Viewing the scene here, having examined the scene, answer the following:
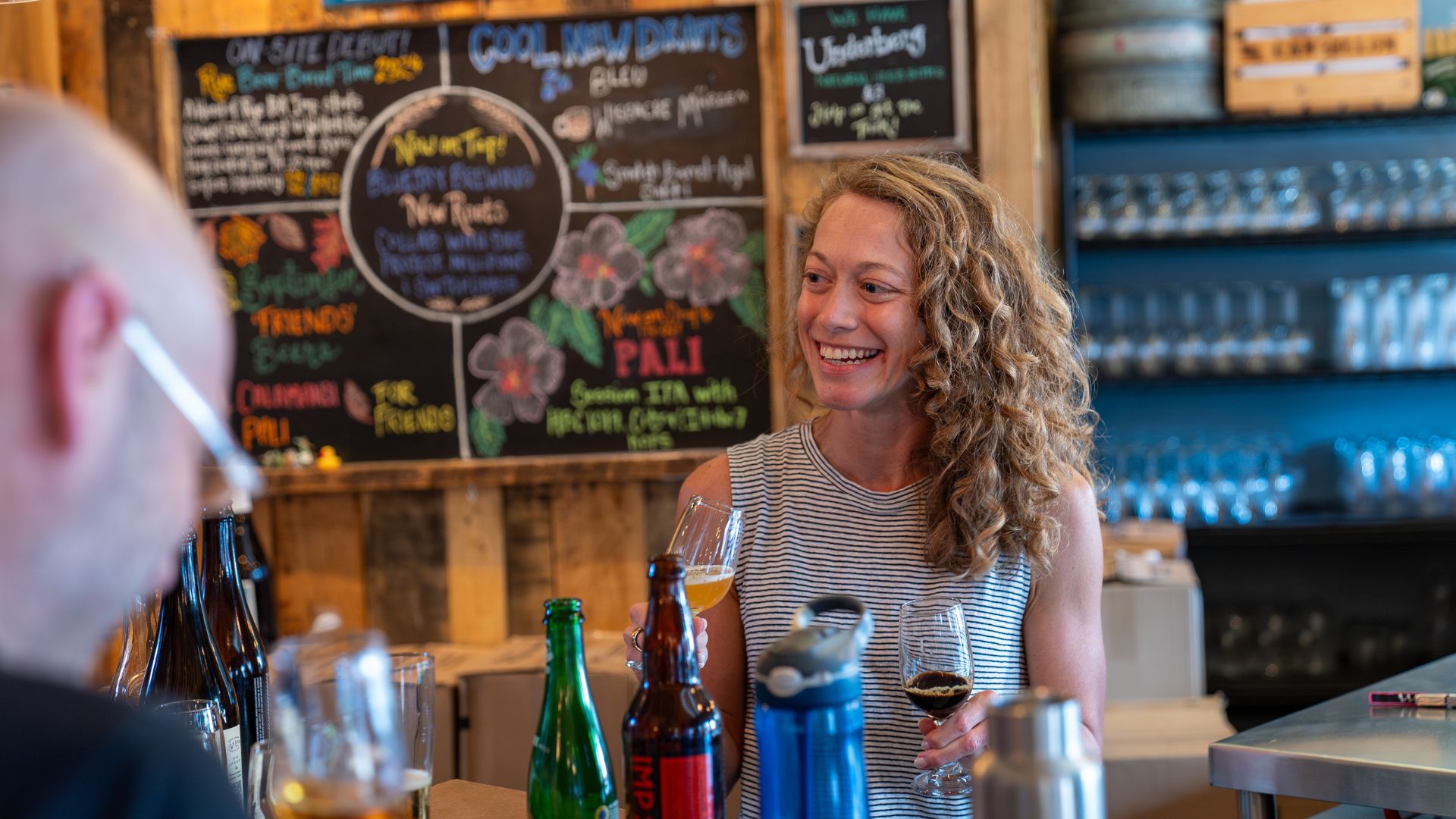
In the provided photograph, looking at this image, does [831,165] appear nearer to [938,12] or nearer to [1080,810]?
[938,12]

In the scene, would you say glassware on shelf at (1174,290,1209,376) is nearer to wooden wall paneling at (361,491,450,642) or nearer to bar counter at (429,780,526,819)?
wooden wall paneling at (361,491,450,642)

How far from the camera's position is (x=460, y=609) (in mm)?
3285

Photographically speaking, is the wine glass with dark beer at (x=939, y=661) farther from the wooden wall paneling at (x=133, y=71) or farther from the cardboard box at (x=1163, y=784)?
the wooden wall paneling at (x=133, y=71)

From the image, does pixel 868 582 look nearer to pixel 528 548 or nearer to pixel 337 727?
pixel 337 727

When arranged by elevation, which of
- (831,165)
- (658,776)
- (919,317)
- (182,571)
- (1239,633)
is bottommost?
(1239,633)

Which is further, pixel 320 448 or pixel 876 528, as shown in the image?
pixel 320 448

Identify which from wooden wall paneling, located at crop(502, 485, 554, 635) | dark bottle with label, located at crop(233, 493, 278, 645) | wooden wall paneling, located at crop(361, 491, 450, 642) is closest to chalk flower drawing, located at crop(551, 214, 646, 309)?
wooden wall paneling, located at crop(502, 485, 554, 635)

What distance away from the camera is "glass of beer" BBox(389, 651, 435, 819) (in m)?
1.07

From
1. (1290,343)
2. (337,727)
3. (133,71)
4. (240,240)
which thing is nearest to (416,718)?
(337,727)

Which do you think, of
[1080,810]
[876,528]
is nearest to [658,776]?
[1080,810]

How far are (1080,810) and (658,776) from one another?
0.35 m

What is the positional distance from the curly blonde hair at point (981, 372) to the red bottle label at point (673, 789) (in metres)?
0.72

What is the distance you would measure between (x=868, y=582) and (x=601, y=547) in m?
1.61

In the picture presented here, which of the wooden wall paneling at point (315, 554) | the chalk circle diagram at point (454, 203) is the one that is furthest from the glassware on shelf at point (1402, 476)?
the wooden wall paneling at point (315, 554)
